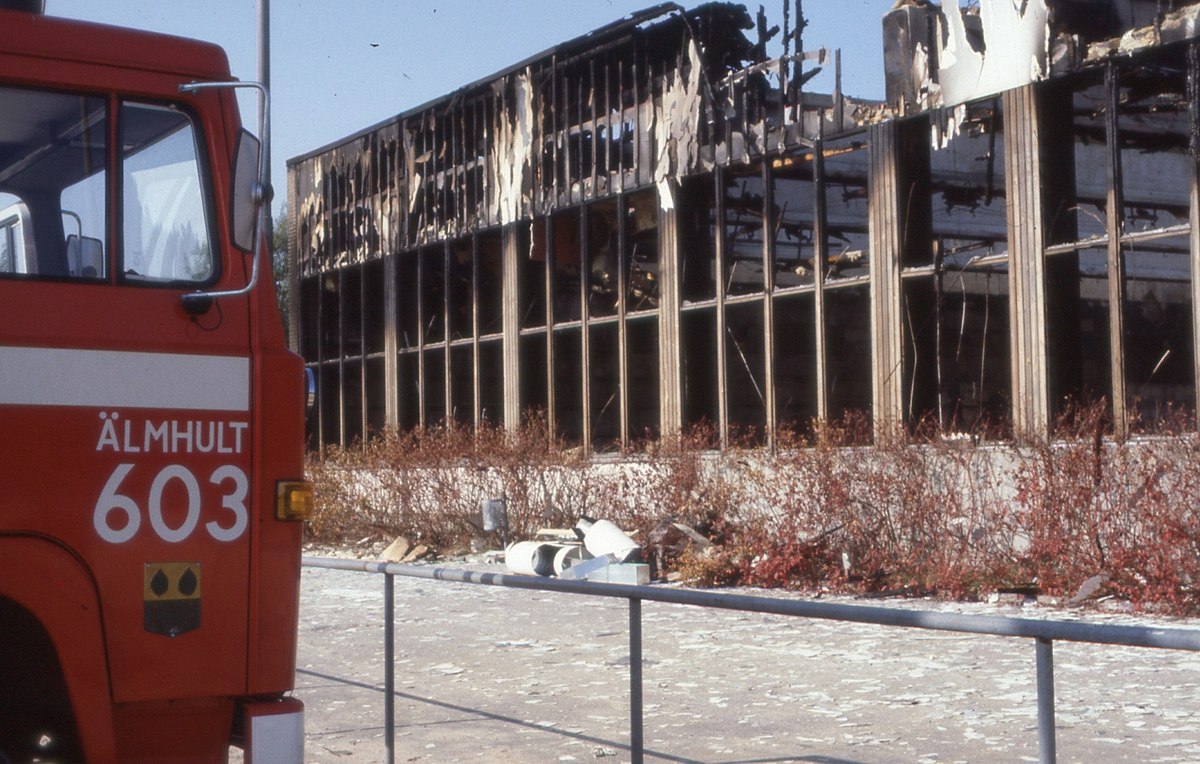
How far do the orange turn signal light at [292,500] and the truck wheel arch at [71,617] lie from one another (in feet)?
2.19

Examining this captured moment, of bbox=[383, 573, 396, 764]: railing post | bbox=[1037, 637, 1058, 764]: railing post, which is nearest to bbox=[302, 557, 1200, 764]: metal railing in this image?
bbox=[1037, 637, 1058, 764]: railing post

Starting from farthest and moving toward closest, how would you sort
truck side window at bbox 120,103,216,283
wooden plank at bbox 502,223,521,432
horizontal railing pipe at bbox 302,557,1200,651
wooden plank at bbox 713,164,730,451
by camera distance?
wooden plank at bbox 502,223,521,432, wooden plank at bbox 713,164,730,451, truck side window at bbox 120,103,216,283, horizontal railing pipe at bbox 302,557,1200,651

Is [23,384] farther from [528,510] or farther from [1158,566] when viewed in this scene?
[528,510]

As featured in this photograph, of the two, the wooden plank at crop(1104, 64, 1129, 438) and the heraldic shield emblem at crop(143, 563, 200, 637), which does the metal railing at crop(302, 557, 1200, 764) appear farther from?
the wooden plank at crop(1104, 64, 1129, 438)

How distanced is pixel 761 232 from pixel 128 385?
16875 mm

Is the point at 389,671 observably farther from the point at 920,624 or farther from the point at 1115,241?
the point at 1115,241

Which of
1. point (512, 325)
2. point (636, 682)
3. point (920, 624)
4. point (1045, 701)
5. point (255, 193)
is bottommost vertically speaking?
point (636, 682)

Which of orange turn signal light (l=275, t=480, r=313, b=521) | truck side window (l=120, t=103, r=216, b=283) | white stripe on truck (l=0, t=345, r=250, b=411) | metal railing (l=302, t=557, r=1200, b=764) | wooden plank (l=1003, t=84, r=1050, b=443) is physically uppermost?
wooden plank (l=1003, t=84, r=1050, b=443)

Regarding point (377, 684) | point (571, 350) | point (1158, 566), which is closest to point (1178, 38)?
point (1158, 566)

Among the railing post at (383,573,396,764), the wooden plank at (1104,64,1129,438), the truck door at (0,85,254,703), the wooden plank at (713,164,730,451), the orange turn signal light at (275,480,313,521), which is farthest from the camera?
the wooden plank at (713,164,730,451)

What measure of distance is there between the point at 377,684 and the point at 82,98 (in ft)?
18.7

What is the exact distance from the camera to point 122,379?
4.26 meters

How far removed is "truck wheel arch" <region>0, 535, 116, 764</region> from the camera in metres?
4.02

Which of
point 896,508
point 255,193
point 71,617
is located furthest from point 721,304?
point 71,617
